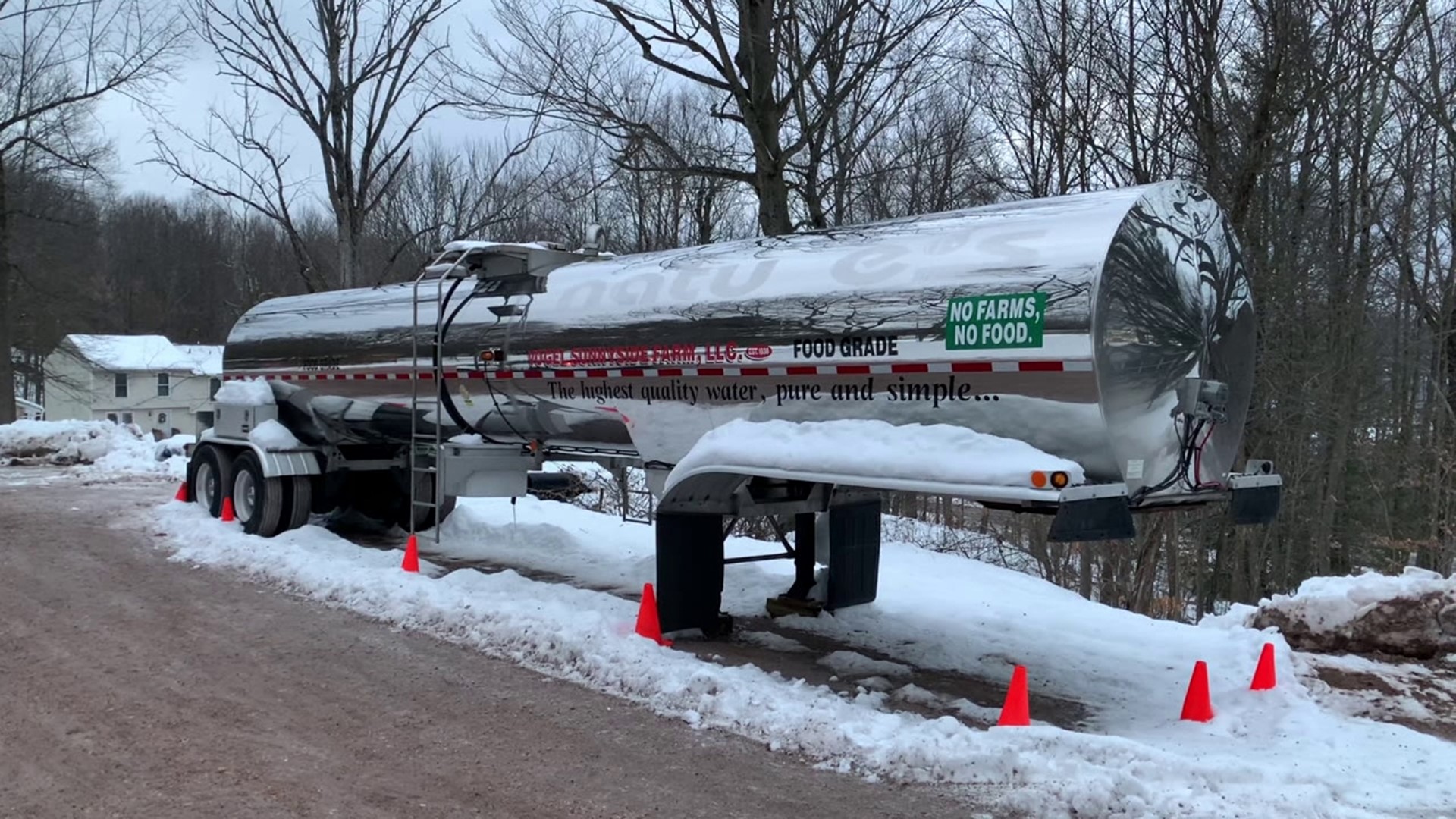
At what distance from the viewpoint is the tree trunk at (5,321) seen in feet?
99.4

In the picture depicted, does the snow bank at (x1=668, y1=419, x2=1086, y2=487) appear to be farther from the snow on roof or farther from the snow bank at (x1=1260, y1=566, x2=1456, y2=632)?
the snow on roof

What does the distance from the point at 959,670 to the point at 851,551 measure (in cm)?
165

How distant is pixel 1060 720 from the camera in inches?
254

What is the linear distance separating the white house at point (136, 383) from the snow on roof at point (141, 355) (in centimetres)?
4

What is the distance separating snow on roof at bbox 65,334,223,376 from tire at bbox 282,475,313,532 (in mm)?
45247

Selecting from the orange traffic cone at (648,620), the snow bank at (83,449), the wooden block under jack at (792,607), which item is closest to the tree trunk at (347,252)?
the snow bank at (83,449)

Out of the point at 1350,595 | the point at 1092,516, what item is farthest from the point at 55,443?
the point at 1350,595

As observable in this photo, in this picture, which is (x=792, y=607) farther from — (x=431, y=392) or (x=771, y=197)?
(x=771, y=197)

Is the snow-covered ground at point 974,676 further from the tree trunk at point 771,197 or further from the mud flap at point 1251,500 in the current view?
the tree trunk at point 771,197

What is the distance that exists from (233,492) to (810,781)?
9893 millimetres

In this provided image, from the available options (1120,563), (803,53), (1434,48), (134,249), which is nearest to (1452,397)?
(1434,48)

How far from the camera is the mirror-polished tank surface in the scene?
19.3 ft

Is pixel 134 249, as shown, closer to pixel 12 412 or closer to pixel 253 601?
pixel 12 412

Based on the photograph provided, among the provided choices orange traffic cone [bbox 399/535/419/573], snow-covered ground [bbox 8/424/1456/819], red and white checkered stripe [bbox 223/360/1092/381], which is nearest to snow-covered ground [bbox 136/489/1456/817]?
snow-covered ground [bbox 8/424/1456/819]
